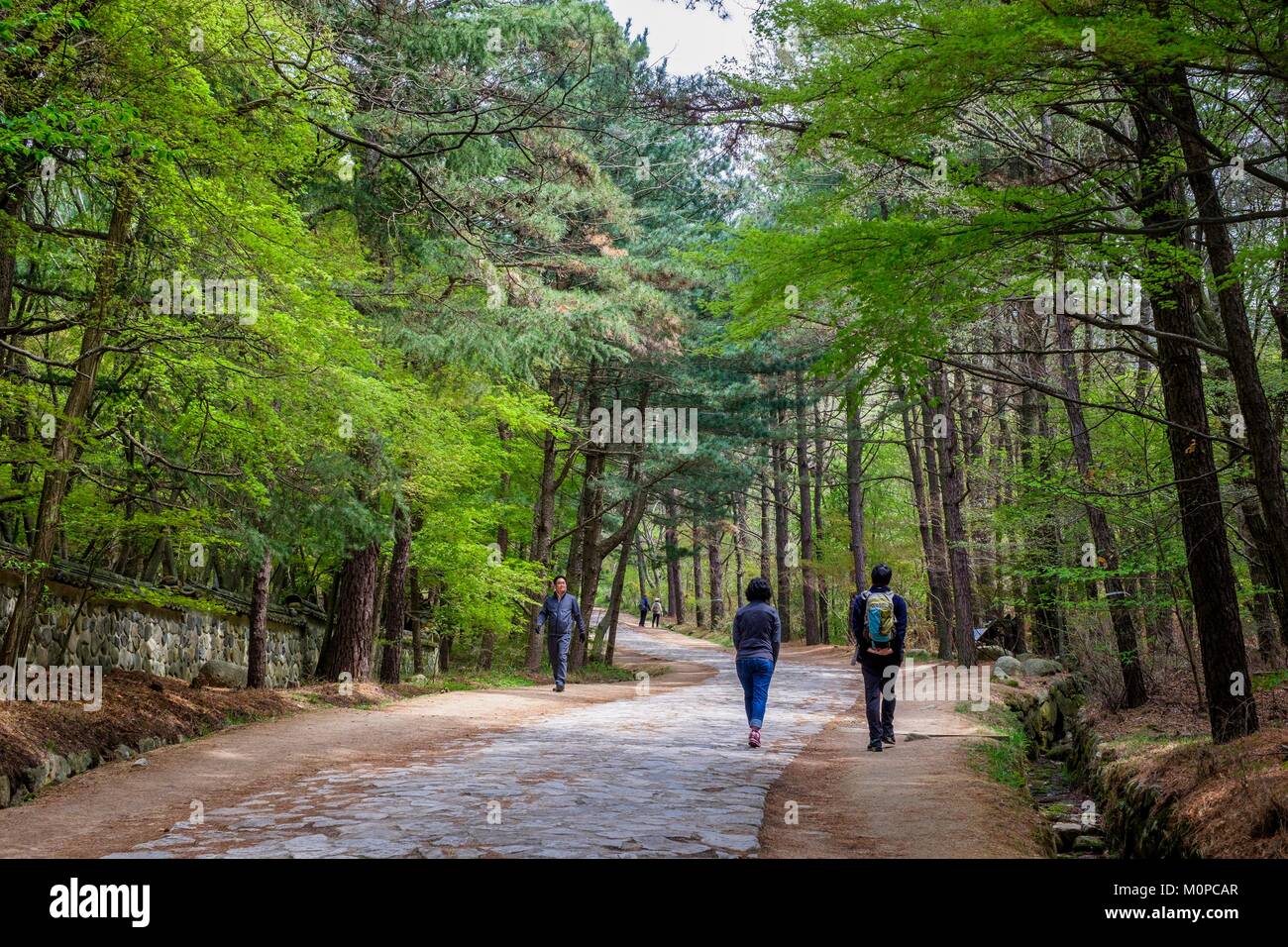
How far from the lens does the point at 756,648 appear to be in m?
10.7

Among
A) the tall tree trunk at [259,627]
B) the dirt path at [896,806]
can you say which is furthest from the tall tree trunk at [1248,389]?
the tall tree trunk at [259,627]

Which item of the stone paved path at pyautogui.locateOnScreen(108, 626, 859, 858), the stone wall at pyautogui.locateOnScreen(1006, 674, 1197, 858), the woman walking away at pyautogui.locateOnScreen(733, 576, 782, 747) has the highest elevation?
the woman walking away at pyautogui.locateOnScreen(733, 576, 782, 747)

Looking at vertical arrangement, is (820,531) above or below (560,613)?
above

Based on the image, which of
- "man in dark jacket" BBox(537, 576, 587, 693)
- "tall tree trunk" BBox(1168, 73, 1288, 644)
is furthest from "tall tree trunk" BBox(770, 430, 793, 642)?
"tall tree trunk" BBox(1168, 73, 1288, 644)

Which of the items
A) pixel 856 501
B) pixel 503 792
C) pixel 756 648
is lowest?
pixel 503 792

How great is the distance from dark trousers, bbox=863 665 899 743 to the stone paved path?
3.09 feet

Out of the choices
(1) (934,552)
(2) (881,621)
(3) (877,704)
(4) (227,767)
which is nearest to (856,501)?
(1) (934,552)

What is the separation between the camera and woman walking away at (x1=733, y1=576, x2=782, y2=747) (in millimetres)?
10719

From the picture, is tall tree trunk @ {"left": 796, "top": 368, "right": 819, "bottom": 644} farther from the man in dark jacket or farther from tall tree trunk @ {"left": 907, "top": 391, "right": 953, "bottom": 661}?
the man in dark jacket

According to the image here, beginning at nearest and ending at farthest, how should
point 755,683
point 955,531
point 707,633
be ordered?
point 755,683
point 955,531
point 707,633

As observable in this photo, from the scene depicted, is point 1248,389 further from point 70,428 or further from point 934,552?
point 934,552

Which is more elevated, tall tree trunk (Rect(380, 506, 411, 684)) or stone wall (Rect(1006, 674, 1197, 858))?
tall tree trunk (Rect(380, 506, 411, 684))

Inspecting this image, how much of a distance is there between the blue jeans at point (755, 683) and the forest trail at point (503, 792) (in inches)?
16.7

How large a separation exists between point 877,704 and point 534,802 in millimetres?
5113
